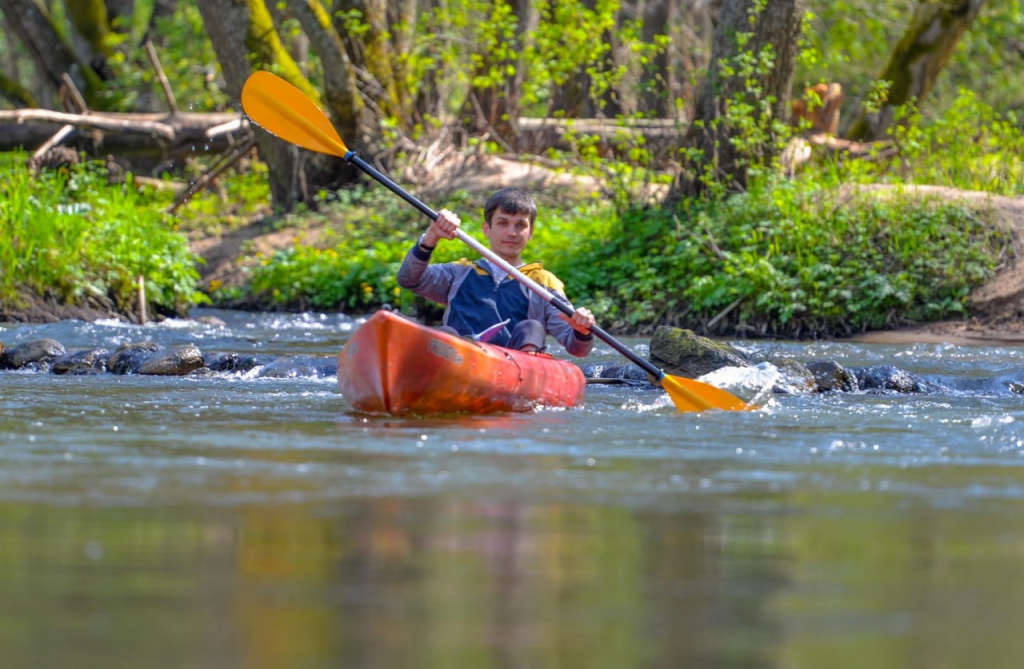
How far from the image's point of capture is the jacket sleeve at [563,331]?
21.2 feet

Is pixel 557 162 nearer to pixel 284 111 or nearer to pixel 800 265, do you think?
pixel 800 265

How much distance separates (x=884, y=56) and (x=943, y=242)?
10584 millimetres

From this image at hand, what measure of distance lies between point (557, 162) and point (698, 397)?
352 inches

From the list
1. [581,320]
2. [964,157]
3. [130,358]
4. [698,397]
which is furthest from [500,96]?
[581,320]

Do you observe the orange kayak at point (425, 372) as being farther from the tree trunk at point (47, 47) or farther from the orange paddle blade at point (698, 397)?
the tree trunk at point (47, 47)

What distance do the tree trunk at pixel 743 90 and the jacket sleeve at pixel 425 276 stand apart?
18.2ft

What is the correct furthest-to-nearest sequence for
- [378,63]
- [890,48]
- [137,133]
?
[890,48] < [137,133] < [378,63]

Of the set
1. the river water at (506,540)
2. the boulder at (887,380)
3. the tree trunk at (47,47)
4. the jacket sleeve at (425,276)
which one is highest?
the tree trunk at (47,47)

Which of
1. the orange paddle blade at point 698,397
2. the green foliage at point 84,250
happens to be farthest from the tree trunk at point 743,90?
the orange paddle blade at point 698,397

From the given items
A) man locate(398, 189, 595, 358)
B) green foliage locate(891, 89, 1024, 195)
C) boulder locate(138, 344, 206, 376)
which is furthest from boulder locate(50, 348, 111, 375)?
green foliage locate(891, 89, 1024, 195)

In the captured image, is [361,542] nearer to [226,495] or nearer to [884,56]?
[226,495]

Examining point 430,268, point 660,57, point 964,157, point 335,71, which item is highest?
point 660,57

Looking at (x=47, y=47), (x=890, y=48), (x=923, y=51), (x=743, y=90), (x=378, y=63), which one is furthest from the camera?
(x=890, y=48)

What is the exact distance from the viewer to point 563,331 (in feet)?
21.5
